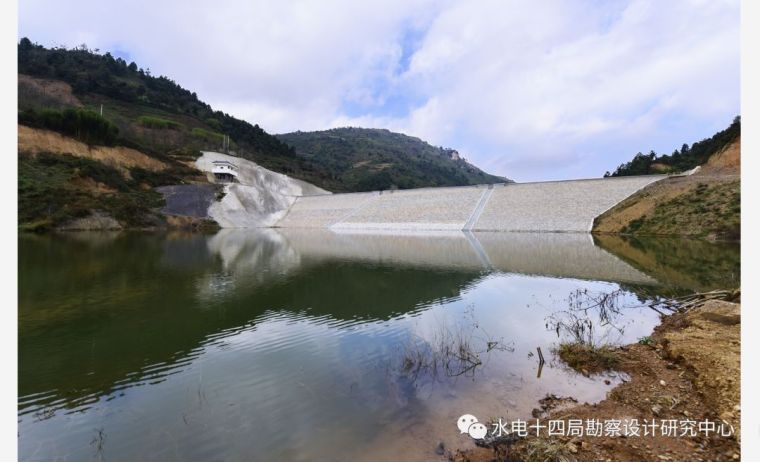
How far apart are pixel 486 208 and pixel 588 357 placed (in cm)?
4017

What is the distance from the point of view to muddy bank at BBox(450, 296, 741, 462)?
379 cm

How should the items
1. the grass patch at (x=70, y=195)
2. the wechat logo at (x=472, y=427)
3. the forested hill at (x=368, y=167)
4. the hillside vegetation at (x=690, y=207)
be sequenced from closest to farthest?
1. the wechat logo at (x=472, y=427)
2. the hillside vegetation at (x=690, y=207)
3. the grass patch at (x=70, y=195)
4. the forested hill at (x=368, y=167)

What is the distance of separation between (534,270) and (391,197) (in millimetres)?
40540

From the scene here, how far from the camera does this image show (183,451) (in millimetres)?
4156

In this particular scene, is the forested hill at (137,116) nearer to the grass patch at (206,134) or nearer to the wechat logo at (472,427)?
the grass patch at (206,134)

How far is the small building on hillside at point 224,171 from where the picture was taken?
66.8 m

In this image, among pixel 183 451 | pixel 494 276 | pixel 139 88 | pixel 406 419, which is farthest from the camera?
pixel 139 88

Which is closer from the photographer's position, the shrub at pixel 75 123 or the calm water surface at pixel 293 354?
the calm water surface at pixel 293 354

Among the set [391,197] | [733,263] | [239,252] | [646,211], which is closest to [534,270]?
[733,263]

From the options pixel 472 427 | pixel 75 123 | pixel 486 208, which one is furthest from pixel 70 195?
pixel 472 427

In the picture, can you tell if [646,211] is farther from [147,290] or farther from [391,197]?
[147,290]

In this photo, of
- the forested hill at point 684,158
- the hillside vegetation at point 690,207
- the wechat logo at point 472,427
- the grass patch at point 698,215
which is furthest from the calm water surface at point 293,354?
the forested hill at point 684,158

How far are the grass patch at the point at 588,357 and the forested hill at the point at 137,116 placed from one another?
63.3m

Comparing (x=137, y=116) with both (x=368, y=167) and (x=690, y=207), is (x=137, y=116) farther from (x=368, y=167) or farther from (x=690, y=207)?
(x=690, y=207)
